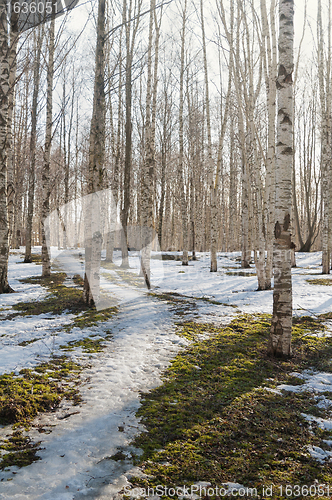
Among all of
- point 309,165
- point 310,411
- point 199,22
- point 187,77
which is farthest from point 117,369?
point 309,165

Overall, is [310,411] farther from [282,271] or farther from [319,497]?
[282,271]

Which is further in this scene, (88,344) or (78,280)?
(78,280)

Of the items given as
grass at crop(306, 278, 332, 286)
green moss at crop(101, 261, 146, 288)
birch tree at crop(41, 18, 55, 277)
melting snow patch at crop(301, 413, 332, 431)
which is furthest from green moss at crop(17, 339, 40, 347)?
grass at crop(306, 278, 332, 286)

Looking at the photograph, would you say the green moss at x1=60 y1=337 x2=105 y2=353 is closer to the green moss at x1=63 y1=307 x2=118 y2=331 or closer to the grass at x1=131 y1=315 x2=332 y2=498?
the green moss at x1=63 y1=307 x2=118 y2=331

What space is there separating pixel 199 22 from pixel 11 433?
51.1 feet

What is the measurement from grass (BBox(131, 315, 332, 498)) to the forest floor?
0.01 m

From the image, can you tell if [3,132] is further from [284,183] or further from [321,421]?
[321,421]

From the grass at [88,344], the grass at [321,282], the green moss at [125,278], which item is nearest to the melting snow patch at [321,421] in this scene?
the grass at [88,344]

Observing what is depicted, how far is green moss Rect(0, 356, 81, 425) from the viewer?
2668 mm

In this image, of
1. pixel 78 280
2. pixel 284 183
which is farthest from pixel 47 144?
pixel 284 183

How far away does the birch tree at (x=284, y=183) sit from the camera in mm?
4094

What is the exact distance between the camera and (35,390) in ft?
9.95

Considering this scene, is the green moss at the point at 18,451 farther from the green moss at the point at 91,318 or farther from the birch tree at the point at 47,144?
the birch tree at the point at 47,144

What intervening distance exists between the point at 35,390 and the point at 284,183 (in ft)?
12.9
